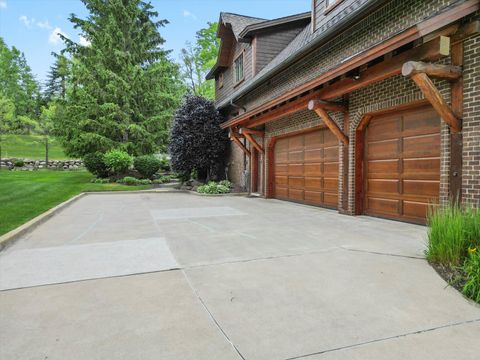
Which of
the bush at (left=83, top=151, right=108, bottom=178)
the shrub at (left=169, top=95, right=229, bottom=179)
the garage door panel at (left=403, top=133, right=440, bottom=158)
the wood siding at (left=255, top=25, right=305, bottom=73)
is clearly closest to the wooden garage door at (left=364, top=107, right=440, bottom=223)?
the garage door panel at (left=403, top=133, right=440, bottom=158)

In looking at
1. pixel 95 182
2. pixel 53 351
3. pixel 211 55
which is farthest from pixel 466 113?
pixel 211 55

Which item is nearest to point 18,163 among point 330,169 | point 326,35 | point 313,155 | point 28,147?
point 28,147

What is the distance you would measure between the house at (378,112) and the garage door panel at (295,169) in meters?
0.03

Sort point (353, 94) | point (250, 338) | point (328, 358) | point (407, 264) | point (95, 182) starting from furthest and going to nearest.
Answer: point (95, 182) → point (353, 94) → point (407, 264) → point (250, 338) → point (328, 358)

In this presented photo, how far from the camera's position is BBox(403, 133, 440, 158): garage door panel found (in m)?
6.00

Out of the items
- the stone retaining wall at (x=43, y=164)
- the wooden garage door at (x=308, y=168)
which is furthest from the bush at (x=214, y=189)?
the stone retaining wall at (x=43, y=164)

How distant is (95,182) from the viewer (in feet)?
→ 60.9

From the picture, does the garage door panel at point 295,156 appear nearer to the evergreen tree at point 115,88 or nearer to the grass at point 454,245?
the grass at point 454,245

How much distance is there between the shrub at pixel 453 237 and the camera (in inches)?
140

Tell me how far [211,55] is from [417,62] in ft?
91.6

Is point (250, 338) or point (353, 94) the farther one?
point (353, 94)

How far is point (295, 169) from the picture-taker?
10945mm

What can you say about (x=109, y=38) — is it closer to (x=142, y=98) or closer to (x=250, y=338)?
(x=142, y=98)

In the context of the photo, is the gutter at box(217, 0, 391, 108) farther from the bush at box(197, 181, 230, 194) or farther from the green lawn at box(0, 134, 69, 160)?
the green lawn at box(0, 134, 69, 160)
